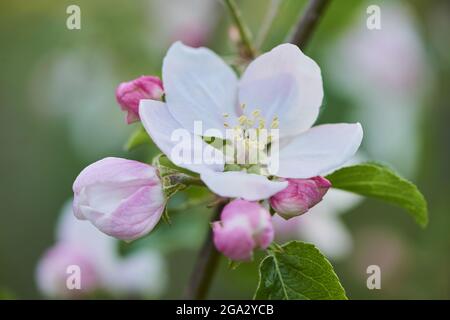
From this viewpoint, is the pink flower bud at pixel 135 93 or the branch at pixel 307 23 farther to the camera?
the branch at pixel 307 23

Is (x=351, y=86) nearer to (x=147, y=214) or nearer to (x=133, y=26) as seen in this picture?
(x=133, y=26)

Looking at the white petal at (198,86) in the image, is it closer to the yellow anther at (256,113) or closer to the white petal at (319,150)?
the yellow anther at (256,113)

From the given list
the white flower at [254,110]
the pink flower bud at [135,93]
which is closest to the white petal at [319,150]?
the white flower at [254,110]

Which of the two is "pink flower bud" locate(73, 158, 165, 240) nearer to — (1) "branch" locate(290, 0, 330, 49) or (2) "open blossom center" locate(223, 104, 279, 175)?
(2) "open blossom center" locate(223, 104, 279, 175)

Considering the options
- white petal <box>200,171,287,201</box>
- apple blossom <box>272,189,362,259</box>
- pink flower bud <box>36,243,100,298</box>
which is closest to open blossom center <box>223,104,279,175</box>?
white petal <box>200,171,287,201</box>

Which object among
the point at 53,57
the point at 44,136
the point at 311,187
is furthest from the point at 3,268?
the point at 311,187

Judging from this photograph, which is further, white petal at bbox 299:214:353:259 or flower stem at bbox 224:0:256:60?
white petal at bbox 299:214:353:259

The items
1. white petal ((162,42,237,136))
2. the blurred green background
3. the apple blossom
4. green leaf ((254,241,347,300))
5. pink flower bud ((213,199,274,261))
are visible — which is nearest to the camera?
pink flower bud ((213,199,274,261))

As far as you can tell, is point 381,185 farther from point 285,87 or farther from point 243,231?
point 243,231
